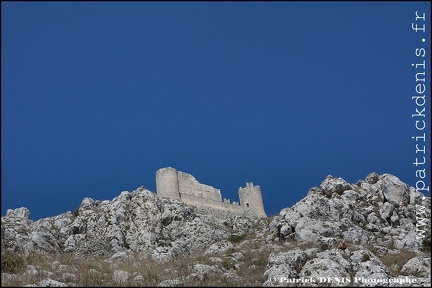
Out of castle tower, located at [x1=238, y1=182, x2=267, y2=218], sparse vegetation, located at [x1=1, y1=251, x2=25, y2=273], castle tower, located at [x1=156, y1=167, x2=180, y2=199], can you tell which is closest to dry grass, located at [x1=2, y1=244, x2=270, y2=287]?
sparse vegetation, located at [x1=1, y1=251, x2=25, y2=273]

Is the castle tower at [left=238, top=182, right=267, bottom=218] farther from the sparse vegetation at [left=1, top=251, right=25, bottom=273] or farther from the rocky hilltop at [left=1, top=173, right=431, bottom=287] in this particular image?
the sparse vegetation at [left=1, top=251, right=25, bottom=273]

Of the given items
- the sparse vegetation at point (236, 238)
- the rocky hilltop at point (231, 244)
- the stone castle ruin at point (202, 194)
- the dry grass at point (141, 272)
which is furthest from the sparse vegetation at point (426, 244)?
the stone castle ruin at point (202, 194)

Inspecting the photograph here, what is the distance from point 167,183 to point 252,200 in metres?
14.4

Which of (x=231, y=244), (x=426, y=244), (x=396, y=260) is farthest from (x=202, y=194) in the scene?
(x=396, y=260)

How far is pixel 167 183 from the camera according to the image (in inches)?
1987

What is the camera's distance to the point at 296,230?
26625mm

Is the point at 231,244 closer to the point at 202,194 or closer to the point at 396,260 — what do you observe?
the point at 396,260

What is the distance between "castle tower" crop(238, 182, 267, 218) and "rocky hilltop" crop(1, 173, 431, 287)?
12.0m

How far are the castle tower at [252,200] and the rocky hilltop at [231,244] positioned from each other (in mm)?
11992

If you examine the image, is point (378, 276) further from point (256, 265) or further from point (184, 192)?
point (184, 192)

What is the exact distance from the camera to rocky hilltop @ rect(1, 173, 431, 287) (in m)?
17.4

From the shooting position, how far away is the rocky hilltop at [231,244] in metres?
17.4

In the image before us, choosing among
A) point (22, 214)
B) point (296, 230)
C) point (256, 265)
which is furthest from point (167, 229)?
point (256, 265)

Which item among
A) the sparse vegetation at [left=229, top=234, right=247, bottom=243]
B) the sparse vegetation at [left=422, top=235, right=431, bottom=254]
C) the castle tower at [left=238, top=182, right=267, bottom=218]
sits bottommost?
the sparse vegetation at [left=422, top=235, right=431, bottom=254]
